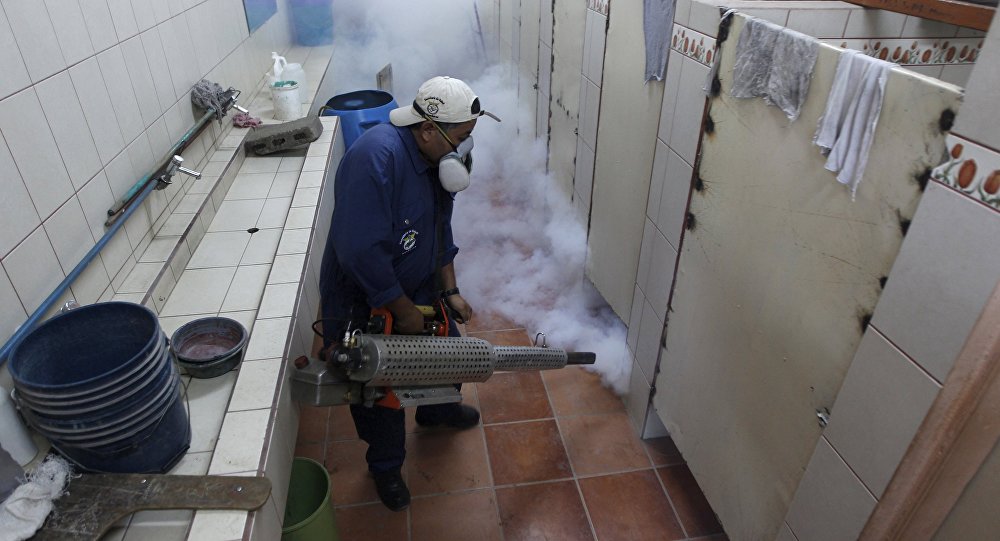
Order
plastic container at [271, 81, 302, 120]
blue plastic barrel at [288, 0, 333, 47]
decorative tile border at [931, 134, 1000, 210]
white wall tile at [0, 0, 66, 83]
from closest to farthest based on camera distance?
decorative tile border at [931, 134, 1000, 210], white wall tile at [0, 0, 66, 83], plastic container at [271, 81, 302, 120], blue plastic barrel at [288, 0, 333, 47]

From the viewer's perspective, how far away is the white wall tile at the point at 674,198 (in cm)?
229

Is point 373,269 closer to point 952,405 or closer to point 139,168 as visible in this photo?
point 139,168

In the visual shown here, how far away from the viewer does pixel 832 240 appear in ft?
5.12

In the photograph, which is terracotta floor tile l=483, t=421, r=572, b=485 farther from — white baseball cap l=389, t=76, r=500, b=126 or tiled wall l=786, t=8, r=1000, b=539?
white baseball cap l=389, t=76, r=500, b=126

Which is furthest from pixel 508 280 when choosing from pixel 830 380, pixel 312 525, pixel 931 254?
pixel 931 254

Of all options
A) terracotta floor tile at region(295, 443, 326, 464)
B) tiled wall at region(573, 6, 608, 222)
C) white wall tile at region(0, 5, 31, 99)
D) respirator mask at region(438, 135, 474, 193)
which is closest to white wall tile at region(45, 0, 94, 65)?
white wall tile at region(0, 5, 31, 99)

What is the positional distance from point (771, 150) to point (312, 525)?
1.97 meters

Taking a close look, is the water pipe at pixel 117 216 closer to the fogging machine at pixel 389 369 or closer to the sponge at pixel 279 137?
the sponge at pixel 279 137

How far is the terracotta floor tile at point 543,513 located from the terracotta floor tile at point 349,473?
1.80ft

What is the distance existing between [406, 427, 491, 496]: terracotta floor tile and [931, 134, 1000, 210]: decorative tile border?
7.15ft

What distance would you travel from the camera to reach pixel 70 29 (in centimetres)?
195

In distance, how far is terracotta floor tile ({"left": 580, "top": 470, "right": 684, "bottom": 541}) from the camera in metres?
2.52

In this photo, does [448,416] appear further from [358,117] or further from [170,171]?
[358,117]

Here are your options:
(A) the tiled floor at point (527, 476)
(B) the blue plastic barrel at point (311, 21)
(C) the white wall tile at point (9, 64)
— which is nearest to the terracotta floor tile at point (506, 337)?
(A) the tiled floor at point (527, 476)
